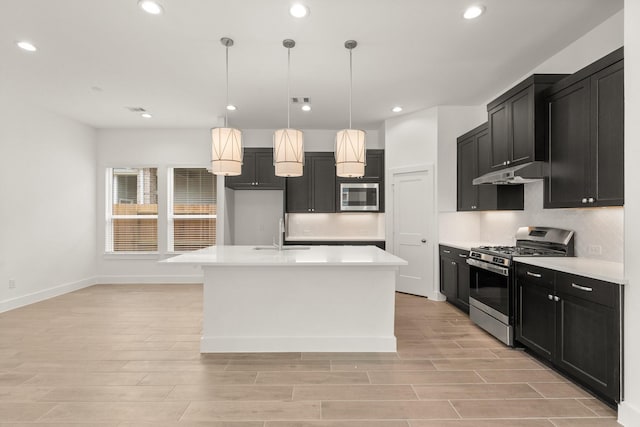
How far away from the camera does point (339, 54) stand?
11.5ft

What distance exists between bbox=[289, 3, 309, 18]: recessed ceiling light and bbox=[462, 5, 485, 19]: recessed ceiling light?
4.27 ft

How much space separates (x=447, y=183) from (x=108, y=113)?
5411mm

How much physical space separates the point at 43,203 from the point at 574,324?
22.2 feet

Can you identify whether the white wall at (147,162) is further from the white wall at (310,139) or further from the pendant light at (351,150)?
the pendant light at (351,150)

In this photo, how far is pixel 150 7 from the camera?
107 inches

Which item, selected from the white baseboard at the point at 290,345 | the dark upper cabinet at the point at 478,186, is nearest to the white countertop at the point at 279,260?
the white baseboard at the point at 290,345

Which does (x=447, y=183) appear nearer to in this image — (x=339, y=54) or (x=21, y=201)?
(x=339, y=54)

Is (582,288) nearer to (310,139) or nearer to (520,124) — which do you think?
(520,124)

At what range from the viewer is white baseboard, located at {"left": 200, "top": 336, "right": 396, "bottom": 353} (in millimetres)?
3166

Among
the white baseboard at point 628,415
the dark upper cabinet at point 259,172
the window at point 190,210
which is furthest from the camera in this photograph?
the window at point 190,210

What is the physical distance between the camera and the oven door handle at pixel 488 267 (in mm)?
3305

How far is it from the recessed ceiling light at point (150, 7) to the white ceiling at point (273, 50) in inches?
2.2

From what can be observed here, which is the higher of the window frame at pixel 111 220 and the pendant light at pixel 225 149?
the pendant light at pixel 225 149

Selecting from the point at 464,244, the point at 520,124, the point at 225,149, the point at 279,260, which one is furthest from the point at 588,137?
the point at 225,149
